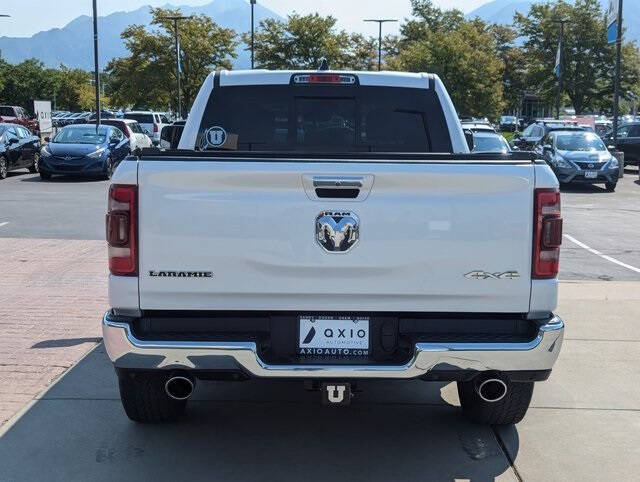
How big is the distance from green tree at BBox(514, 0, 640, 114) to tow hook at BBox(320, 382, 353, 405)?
5116 cm

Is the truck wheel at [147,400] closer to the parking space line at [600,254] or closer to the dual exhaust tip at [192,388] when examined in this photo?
the dual exhaust tip at [192,388]

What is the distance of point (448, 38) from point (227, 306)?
4703 centimetres

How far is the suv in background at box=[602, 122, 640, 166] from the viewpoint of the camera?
30422 millimetres

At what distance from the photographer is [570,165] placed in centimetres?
2275

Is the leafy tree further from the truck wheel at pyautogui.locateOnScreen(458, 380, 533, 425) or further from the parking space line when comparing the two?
the truck wheel at pyautogui.locateOnScreen(458, 380, 533, 425)

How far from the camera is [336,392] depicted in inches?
165

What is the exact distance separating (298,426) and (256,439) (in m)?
0.33

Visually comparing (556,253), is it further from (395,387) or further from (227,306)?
(395,387)

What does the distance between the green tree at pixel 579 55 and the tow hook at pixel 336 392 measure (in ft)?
168

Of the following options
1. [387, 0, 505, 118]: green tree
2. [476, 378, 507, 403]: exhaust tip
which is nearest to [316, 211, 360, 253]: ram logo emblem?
[476, 378, 507, 403]: exhaust tip

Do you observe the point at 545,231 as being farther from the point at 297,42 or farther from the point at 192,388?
the point at 297,42

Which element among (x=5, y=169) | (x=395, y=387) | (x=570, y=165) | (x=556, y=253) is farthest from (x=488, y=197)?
(x=5, y=169)

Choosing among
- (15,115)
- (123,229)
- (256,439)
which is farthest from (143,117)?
(123,229)

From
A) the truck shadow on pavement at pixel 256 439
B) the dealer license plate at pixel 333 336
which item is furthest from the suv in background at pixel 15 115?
the dealer license plate at pixel 333 336
